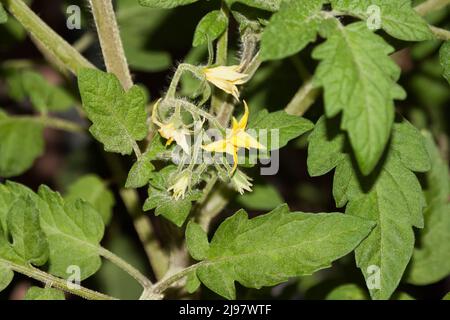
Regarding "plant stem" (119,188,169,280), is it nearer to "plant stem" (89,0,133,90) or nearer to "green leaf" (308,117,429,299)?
"plant stem" (89,0,133,90)

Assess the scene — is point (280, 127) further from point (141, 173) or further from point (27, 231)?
point (27, 231)

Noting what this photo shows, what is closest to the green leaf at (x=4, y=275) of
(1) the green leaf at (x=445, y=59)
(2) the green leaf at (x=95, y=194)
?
(2) the green leaf at (x=95, y=194)

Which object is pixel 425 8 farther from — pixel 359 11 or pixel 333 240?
pixel 333 240

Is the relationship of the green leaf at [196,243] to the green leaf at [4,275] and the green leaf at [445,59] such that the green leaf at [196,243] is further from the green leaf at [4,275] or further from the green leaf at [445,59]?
the green leaf at [445,59]

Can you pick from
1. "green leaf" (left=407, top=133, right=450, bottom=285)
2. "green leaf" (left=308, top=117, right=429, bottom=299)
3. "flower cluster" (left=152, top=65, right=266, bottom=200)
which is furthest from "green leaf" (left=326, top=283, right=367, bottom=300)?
"flower cluster" (left=152, top=65, right=266, bottom=200)

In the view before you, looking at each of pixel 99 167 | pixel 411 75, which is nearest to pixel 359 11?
pixel 411 75

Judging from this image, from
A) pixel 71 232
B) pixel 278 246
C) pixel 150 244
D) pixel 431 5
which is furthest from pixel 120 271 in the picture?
pixel 431 5

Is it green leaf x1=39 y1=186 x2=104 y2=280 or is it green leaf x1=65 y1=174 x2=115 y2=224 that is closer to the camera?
green leaf x1=39 y1=186 x2=104 y2=280
